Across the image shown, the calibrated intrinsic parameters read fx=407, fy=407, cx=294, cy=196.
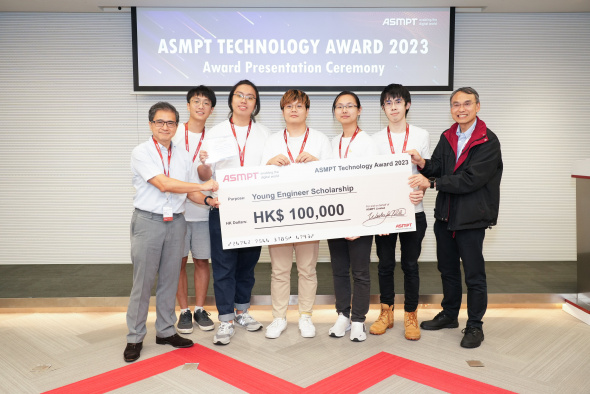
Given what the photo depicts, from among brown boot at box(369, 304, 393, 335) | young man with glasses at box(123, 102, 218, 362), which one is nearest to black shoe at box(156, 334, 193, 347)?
young man with glasses at box(123, 102, 218, 362)

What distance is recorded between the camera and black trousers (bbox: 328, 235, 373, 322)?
296cm

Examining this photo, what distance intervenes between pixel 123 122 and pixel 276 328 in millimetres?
3276

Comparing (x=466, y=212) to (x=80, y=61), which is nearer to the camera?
(x=466, y=212)

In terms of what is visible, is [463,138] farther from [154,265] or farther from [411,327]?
[154,265]

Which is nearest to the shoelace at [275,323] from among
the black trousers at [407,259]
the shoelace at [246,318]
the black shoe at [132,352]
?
the shoelace at [246,318]

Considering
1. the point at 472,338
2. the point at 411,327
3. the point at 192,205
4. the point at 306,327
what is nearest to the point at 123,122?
the point at 192,205

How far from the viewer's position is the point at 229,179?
9.25 ft

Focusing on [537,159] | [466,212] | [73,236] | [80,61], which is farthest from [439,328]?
[80,61]

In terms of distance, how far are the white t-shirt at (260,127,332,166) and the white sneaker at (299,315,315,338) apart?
1.24 meters

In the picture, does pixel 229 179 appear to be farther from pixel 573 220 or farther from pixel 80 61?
pixel 573 220

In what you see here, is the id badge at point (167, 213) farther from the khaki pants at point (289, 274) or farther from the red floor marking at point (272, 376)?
the red floor marking at point (272, 376)

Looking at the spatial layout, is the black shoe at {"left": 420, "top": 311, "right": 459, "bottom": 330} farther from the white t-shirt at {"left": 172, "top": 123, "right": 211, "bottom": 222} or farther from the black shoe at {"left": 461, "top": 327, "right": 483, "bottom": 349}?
the white t-shirt at {"left": 172, "top": 123, "right": 211, "bottom": 222}

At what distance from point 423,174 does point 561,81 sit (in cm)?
320

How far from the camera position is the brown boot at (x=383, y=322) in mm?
3125
